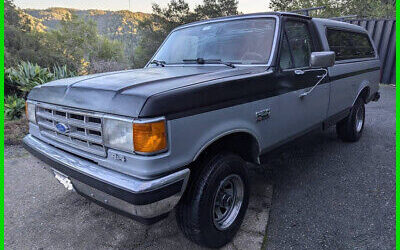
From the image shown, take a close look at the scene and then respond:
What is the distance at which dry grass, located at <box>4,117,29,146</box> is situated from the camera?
5184 mm

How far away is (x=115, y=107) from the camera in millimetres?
1886

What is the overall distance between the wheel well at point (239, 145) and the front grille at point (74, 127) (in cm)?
85

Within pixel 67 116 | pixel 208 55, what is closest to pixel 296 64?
pixel 208 55

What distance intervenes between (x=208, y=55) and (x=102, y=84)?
1348 millimetres

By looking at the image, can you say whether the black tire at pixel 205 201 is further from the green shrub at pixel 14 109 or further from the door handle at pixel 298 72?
the green shrub at pixel 14 109

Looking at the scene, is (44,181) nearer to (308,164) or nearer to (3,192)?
(3,192)

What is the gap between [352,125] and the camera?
470 centimetres

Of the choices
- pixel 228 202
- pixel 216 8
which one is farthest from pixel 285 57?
pixel 216 8

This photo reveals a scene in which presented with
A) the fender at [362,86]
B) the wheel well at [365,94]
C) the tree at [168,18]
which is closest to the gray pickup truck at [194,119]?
the fender at [362,86]

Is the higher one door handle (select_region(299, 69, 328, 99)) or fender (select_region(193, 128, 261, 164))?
door handle (select_region(299, 69, 328, 99))

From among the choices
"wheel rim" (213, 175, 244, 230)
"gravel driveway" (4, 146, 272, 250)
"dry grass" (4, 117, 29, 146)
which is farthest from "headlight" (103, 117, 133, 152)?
"dry grass" (4, 117, 29, 146)

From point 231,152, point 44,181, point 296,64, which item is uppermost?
point 296,64

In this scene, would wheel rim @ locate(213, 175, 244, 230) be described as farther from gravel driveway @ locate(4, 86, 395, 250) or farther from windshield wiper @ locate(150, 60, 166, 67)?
windshield wiper @ locate(150, 60, 166, 67)

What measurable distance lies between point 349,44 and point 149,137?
3.94 metres
